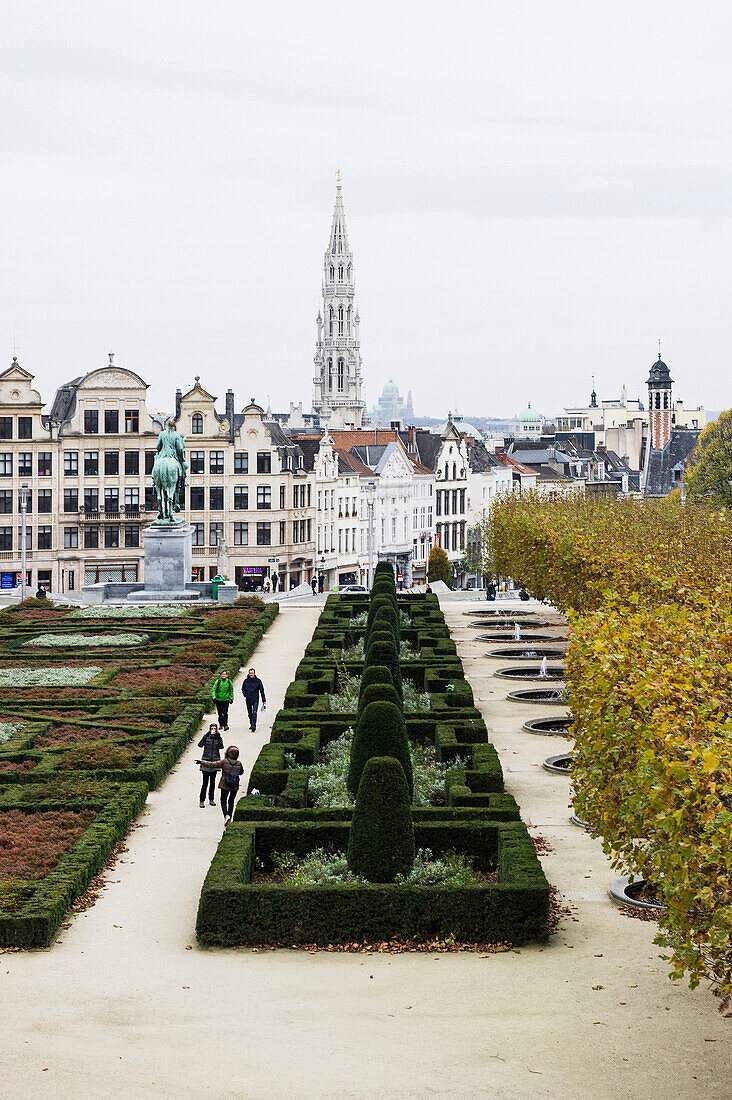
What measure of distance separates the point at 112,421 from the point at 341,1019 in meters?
76.4

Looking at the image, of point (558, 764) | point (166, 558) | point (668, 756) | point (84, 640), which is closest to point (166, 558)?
point (166, 558)

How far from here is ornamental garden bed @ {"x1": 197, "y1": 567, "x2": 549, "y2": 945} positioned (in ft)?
59.1

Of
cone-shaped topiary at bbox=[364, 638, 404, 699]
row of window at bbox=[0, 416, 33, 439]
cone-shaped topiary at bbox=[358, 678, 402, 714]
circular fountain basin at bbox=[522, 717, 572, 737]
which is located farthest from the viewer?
row of window at bbox=[0, 416, 33, 439]

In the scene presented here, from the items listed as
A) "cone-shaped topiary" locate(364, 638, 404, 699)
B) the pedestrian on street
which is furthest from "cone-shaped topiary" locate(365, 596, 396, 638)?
the pedestrian on street

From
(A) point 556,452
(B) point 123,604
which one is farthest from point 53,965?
(A) point 556,452

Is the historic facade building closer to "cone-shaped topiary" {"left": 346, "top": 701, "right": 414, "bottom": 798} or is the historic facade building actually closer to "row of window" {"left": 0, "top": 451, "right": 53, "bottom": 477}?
"row of window" {"left": 0, "top": 451, "right": 53, "bottom": 477}

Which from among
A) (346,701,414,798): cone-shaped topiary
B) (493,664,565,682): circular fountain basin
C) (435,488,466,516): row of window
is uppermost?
(435,488,466,516): row of window

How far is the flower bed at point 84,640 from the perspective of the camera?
154ft

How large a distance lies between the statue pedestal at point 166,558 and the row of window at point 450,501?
169 ft

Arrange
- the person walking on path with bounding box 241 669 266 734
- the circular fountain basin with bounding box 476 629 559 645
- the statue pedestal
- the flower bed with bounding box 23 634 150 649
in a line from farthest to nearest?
the statue pedestal < the circular fountain basin with bounding box 476 629 559 645 < the flower bed with bounding box 23 634 150 649 < the person walking on path with bounding box 241 669 266 734

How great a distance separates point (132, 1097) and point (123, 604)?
48.5m

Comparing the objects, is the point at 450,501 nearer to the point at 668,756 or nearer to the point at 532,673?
the point at 532,673

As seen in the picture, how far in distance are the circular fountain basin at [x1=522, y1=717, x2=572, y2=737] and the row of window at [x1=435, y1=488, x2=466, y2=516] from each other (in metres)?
Answer: 78.4

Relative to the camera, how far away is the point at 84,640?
48.1m
